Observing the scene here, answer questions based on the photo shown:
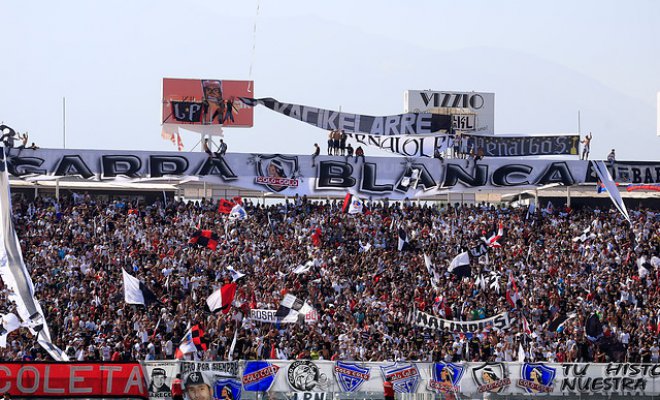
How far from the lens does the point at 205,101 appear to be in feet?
161

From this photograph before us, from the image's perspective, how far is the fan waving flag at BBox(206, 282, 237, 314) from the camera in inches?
1225

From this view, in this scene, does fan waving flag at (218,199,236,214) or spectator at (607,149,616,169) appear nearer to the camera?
fan waving flag at (218,199,236,214)

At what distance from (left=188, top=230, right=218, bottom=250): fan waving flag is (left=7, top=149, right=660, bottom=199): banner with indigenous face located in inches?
242

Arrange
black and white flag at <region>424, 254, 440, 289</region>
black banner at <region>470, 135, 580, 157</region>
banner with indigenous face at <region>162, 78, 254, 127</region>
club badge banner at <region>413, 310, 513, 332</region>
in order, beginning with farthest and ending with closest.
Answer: banner with indigenous face at <region>162, 78, 254, 127</region>, black banner at <region>470, 135, 580, 157</region>, black and white flag at <region>424, 254, 440, 289</region>, club badge banner at <region>413, 310, 513, 332</region>

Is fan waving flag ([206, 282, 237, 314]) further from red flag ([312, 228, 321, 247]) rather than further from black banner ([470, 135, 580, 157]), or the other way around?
black banner ([470, 135, 580, 157])

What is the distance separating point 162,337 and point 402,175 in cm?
1529

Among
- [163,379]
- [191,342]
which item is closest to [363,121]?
[191,342]

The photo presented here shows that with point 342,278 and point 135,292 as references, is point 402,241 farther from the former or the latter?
point 135,292

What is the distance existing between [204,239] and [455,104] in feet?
70.7

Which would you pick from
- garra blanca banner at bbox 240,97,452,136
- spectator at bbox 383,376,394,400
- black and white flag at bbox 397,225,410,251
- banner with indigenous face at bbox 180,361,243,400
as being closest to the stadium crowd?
black and white flag at bbox 397,225,410,251

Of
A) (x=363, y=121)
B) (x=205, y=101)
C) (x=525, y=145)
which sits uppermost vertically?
(x=205, y=101)

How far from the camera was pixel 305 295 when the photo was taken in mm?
34094

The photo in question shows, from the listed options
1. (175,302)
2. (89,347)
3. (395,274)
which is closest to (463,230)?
(395,274)

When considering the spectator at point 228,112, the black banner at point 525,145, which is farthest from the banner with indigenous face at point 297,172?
the spectator at point 228,112
